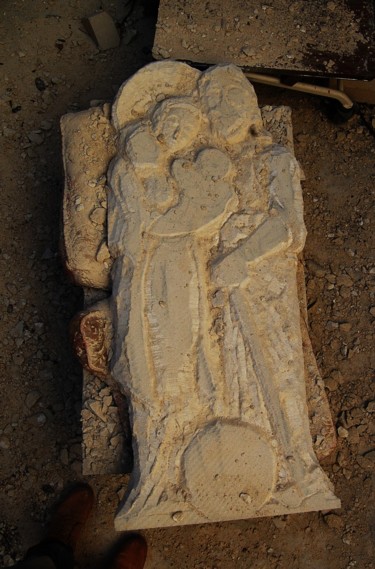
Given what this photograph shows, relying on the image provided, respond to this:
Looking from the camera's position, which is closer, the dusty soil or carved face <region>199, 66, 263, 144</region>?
carved face <region>199, 66, 263, 144</region>

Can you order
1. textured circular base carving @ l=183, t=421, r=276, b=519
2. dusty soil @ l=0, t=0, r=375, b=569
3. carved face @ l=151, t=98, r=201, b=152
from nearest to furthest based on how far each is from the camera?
textured circular base carving @ l=183, t=421, r=276, b=519
carved face @ l=151, t=98, r=201, b=152
dusty soil @ l=0, t=0, r=375, b=569

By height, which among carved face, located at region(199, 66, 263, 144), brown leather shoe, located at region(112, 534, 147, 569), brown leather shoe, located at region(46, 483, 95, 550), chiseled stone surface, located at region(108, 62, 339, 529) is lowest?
brown leather shoe, located at region(112, 534, 147, 569)

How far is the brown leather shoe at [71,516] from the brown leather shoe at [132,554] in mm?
A: 257

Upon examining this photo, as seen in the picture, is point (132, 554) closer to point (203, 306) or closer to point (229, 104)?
point (203, 306)

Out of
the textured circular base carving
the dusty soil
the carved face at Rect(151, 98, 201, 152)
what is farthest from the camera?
the dusty soil

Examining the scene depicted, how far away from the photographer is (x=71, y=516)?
2979mm

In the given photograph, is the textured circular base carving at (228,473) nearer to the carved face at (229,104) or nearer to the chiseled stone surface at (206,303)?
the chiseled stone surface at (206,303)

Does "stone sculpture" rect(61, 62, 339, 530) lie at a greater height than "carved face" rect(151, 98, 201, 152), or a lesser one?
lesser

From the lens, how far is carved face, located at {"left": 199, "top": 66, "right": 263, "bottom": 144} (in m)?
2.75

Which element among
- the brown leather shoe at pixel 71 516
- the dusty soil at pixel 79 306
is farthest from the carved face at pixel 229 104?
the brown leather shoe at pixel 71 516

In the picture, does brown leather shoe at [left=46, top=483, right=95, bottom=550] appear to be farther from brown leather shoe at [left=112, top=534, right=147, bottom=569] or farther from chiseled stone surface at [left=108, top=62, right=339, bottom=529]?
chiseled stone surface at [left=108, top=62, right=339, bottom=529]

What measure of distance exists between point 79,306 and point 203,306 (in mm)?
1072

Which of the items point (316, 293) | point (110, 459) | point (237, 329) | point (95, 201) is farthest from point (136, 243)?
point (316, 293)

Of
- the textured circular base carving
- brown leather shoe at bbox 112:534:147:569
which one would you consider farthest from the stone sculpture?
brown leather shoe at bbox 112:534:147:569
